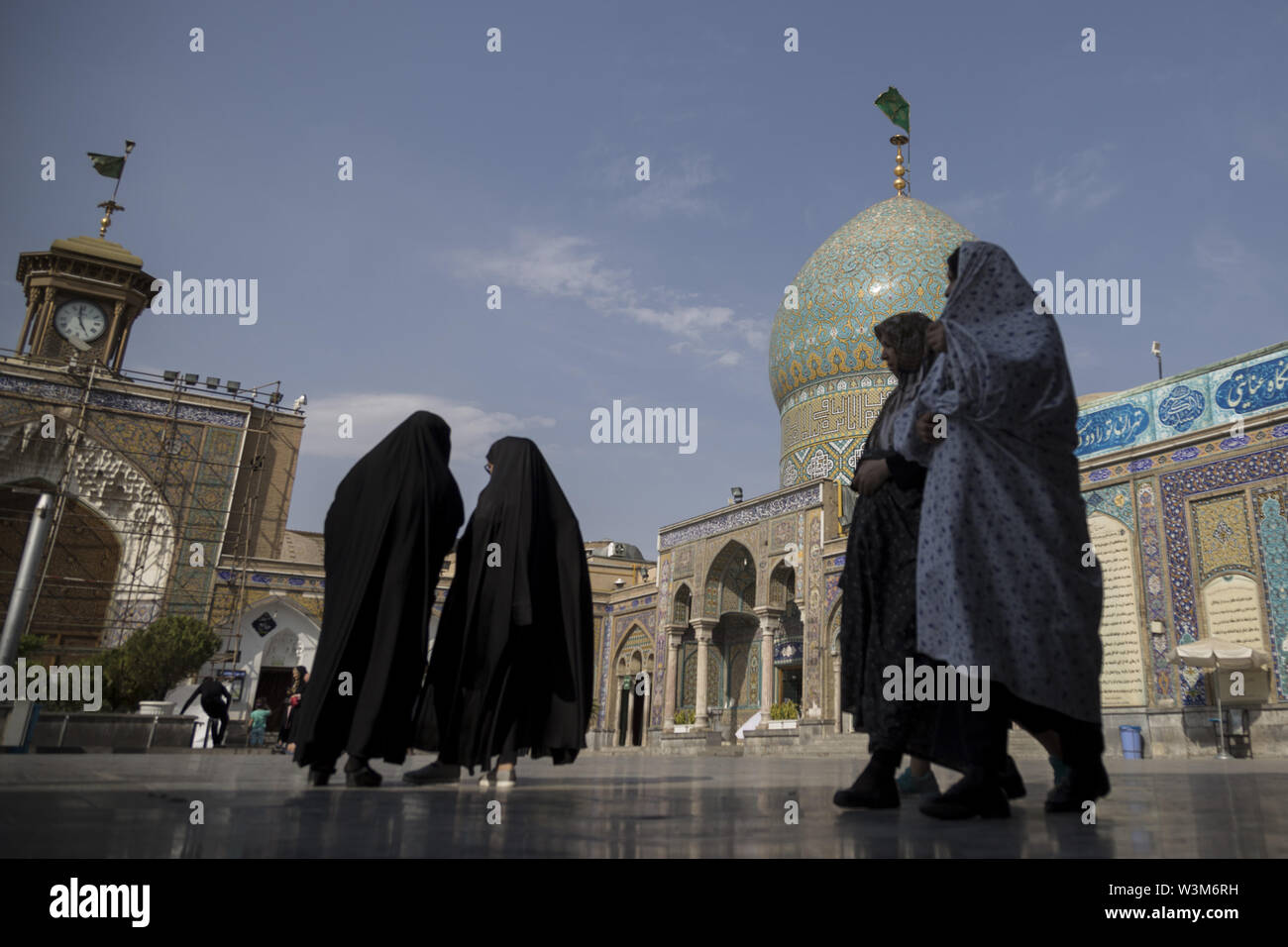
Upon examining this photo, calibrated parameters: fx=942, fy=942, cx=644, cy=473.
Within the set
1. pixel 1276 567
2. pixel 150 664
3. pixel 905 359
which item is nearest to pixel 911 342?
pixel 905 359

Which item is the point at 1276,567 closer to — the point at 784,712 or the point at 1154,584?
the point at 1154,584

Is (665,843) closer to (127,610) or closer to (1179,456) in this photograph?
(1179,456)

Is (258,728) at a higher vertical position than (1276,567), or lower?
lower

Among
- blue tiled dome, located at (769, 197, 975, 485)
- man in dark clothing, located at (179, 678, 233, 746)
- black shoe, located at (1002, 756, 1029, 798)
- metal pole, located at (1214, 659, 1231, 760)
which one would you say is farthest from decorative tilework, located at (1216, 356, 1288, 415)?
man in dark clothing, located at (179, 678, 233, 746)

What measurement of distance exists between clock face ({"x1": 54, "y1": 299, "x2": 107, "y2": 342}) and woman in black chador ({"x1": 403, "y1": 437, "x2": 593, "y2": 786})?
19.0 metres

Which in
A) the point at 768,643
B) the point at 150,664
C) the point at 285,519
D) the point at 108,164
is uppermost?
the point at 108,164

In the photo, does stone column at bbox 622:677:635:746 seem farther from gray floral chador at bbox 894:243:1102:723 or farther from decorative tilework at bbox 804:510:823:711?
gray floral chador at bbox 894:243:1102:723

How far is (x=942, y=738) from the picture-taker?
2.28m

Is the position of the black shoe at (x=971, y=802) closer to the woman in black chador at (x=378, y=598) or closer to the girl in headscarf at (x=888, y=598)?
the girl in headscarf at (x=888, y=598)

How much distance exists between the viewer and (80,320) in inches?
757

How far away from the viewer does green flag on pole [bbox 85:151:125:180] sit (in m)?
19.3

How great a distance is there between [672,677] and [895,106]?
501 inches
